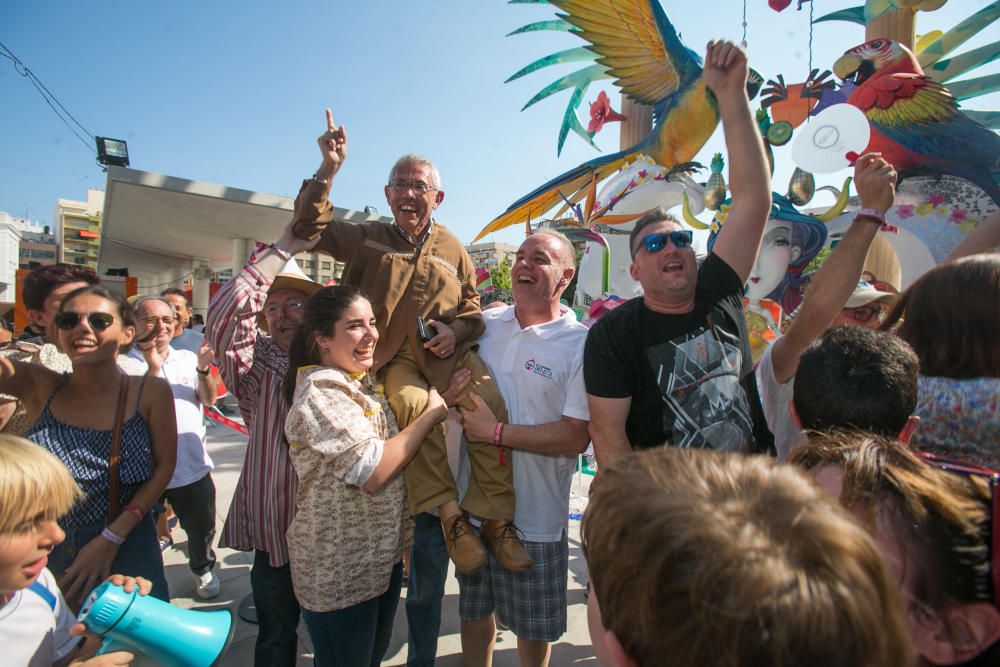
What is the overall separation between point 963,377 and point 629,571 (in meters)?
1.54

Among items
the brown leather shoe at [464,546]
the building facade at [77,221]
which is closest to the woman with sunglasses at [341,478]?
the brown leather shoe at [464,546]

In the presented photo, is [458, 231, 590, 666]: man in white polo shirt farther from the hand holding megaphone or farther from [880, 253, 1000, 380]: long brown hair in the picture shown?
the hand holding megaphone

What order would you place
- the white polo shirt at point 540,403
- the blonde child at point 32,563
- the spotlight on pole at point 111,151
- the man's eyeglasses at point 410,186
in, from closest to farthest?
the blonde child at point 32,563 < the white polo shirt at point 540,403 < the man's eyeglasses at point 410,186 < the spotlight on pole at point 111,151

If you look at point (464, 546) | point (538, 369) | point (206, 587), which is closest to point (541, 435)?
point (538, 369)

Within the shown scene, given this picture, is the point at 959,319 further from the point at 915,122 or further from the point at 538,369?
the point at 915,122

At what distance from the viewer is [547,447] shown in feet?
6.81

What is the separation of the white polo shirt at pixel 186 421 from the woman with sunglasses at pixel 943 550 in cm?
330

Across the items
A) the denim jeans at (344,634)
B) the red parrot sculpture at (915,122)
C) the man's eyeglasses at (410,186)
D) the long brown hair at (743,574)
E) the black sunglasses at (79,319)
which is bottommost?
the denim jeans at (344,634)

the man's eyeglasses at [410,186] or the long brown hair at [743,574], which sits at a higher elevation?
the man's eyeglasses at [410,186]

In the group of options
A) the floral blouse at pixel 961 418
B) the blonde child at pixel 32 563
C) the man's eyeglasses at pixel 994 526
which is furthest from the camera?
the floral blouse at pixel 961 418

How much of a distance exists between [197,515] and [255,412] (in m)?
1.53

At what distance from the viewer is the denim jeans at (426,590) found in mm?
2260

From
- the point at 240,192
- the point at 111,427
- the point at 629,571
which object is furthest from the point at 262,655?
the point at 240,192

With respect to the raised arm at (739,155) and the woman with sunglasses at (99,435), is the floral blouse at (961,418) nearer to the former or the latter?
the raised arm at (739,155)
